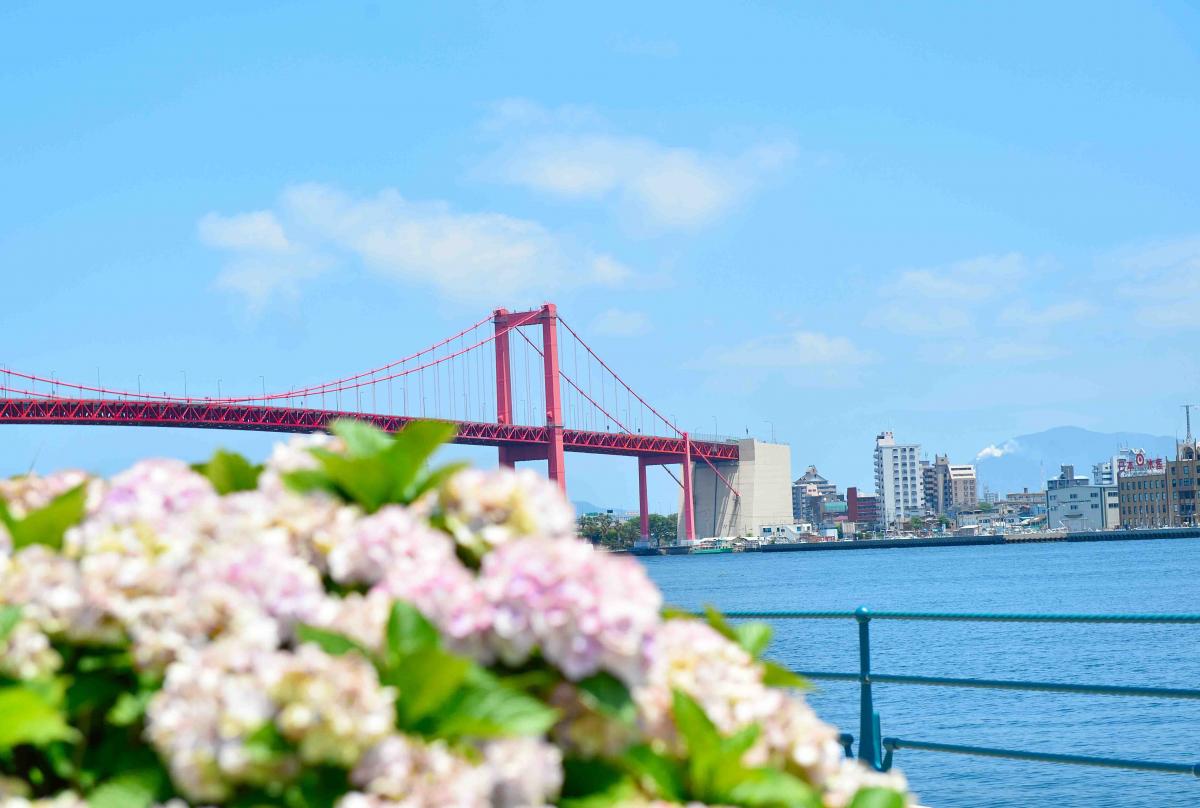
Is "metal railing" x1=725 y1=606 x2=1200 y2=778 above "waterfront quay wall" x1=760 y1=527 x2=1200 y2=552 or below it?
above

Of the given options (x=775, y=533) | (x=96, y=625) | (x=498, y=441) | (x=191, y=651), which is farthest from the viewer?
(x=775, y=533)

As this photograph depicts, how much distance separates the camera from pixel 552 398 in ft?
197

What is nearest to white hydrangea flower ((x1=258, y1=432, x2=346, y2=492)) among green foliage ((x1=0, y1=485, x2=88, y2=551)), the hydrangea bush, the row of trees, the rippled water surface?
the hydrangea bush

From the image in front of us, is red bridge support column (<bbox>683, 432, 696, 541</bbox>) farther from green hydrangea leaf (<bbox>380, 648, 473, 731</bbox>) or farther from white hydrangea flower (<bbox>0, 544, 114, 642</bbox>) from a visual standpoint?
green hydrangea leaf (<bbox>380, 648, 473, 731</bbox>)

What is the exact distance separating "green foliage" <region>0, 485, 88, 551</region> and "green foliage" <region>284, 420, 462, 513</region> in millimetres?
266

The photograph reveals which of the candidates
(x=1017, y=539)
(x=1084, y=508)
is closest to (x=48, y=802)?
(x=1017, y=539)

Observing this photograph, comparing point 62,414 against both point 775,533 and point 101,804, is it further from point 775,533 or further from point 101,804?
point 775,533

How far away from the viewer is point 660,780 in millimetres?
1468

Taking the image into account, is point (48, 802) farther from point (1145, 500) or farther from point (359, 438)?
point (1145, 500)

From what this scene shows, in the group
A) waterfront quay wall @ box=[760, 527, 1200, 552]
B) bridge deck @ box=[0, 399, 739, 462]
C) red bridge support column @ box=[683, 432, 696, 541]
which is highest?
bridge deck @ box=[0, 399, 739, 462]

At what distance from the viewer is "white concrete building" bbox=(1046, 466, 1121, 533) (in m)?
125

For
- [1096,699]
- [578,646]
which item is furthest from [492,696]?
[1096,699]

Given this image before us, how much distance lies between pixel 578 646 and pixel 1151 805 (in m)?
12.7

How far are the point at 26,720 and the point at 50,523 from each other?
40 cm
